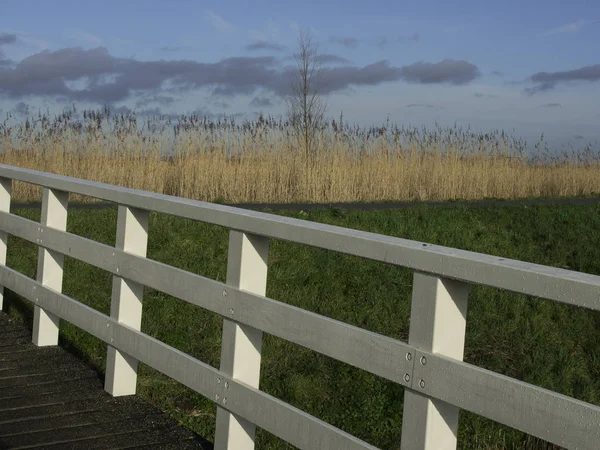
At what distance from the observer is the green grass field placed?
305 inches

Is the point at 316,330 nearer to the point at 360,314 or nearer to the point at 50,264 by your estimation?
Answer: the point at 50,264

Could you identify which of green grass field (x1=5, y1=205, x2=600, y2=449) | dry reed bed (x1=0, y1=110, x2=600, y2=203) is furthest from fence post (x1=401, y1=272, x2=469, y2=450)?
dry reed bed (x1=0, y1=110, x2=600, y2=203)

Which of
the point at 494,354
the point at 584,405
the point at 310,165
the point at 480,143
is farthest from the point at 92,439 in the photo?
the point at 480,143

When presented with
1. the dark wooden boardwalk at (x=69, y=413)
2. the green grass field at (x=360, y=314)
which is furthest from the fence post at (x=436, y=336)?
the green grass field at (x=360, y=314)

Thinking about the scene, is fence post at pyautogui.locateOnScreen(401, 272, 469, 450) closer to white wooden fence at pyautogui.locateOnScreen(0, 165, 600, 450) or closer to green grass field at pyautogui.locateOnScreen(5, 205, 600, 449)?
white wooden fence at pyautogui.locateOnScreen(0, 165, 600, 450)

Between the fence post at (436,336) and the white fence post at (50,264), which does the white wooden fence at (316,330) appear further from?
the white fence post at (50,264)

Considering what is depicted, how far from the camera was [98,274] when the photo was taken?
11539mm

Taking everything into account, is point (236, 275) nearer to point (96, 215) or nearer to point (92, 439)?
point (92, 439)

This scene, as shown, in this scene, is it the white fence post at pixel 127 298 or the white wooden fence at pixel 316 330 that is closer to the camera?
the white wooden fence at pixel 316 330

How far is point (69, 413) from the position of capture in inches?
195

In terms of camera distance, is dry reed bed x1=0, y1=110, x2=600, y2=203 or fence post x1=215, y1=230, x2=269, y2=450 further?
dry reed bed x1=0, y1=110, x2=600, y2=203

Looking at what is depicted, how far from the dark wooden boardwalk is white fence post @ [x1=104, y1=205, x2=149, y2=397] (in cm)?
11

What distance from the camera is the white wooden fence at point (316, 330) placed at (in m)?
2.58

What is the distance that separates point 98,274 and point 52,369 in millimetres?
5812
